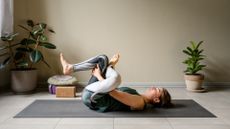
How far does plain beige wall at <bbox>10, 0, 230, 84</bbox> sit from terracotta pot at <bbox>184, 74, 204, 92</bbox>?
376mm

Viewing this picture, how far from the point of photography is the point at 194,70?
3.97 m

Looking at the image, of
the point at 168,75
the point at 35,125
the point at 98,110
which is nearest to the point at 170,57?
the point at 168,75

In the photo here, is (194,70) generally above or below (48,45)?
below

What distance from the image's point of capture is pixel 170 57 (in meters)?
4.34

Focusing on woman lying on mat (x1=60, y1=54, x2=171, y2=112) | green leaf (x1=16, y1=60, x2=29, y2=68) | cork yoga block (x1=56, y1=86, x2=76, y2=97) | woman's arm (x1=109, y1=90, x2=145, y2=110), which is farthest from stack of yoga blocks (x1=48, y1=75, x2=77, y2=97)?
woman's arm (x1=109, y1=90, x2=145, y2=110)

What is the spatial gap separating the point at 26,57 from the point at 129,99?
195 centimetres

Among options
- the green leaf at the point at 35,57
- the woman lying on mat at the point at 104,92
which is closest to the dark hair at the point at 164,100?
the woman lying on mat at the point at 104,92

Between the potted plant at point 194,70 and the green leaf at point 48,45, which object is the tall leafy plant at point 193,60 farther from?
the green leaf at point 48,45

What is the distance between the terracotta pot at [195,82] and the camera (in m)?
Answer: 3.91

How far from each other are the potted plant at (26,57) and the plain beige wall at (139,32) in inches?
11.8

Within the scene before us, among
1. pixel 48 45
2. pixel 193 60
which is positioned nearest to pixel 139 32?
pixel 193 60

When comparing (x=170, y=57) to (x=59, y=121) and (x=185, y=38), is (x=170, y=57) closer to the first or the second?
(x=185, y=38)

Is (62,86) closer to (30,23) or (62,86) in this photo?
(62,86)

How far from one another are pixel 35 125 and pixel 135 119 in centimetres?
88
